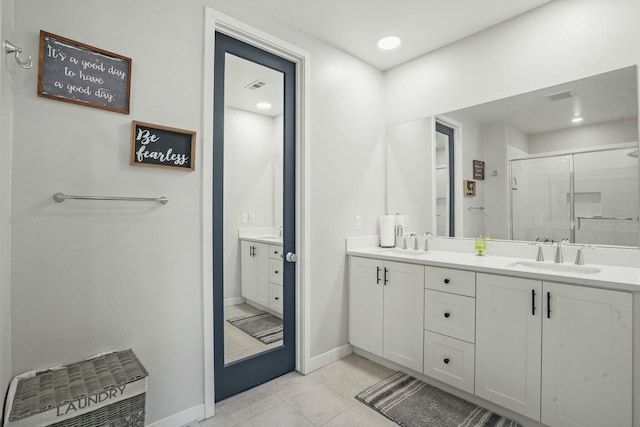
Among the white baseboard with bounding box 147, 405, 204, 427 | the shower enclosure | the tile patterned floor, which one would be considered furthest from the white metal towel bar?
the shower enclosure

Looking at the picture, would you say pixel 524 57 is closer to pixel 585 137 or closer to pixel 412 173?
pixel 585 137

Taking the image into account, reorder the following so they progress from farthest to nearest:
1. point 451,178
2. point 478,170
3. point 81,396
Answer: point 451,178 < point 478,170 < point 81,396

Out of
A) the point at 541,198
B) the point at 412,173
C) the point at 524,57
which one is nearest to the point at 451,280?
the point at 541,198

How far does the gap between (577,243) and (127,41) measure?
2.82m

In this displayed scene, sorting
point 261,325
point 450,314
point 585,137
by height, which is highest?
point 585,137

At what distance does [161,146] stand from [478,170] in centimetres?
221

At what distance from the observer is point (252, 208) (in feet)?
7.40

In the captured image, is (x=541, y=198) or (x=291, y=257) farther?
(x=291, y=257)

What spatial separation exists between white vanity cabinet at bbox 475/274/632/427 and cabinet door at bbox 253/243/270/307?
4.54ft

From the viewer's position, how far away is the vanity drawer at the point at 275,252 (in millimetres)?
2385

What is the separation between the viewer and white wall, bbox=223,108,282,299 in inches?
83.1

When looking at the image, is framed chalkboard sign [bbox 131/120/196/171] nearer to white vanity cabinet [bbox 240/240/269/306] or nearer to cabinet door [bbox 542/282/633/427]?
white vanity cabinet [bbox 240/240/269/306]

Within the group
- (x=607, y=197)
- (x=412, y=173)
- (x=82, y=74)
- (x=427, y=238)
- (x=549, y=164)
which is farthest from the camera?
(x=412, y=173)

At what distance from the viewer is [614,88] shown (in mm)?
1933
